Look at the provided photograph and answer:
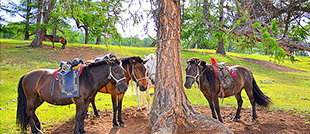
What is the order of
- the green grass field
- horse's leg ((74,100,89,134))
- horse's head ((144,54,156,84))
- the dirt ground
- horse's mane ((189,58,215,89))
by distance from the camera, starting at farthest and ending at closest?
1. horse's head ((144,54,156,84))
2. the green grass field
3. horse's mane ((189,58,215,89))
4. the dirt ground
5. horse's leg ((74,100,89,134))

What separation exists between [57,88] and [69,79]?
0.39m

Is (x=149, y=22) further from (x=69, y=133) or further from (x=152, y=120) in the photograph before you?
(x=69, y=133)

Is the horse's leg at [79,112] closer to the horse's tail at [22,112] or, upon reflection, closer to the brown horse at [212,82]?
the horse's tail at [22,112]

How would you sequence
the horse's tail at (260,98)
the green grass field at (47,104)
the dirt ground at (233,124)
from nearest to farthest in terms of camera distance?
the dirt ground at (233,124) → the green grass field at (47,104) → the horse's tail at (260,98)

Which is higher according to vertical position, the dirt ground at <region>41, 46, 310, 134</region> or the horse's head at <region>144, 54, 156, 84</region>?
the horse's head at <region>144, 54, 156, 84</region>

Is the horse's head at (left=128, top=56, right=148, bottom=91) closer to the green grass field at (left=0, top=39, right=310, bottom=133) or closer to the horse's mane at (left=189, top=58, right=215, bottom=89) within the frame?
the green grass field at (left=0, top=39, right=310, bottom=133)

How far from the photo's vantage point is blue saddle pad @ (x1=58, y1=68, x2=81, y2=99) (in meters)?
5.13

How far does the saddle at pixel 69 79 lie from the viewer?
5133 mm

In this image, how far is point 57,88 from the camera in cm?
528

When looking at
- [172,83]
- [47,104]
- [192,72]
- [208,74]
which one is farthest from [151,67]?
[47,104]

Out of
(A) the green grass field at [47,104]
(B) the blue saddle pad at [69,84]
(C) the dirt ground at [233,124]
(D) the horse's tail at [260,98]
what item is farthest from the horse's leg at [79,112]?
(D) the horse's tail at [260,98]

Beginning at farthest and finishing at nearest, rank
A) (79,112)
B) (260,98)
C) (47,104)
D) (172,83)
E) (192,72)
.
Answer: (47,104) → (260,98) → (192,72) → (79,112) → (172,83)

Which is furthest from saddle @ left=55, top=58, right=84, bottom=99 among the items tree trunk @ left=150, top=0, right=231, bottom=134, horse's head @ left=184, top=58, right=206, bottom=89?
horse's head @ left=184, top=58, right=206, bottom=89

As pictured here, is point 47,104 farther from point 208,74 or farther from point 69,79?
point 208,74
